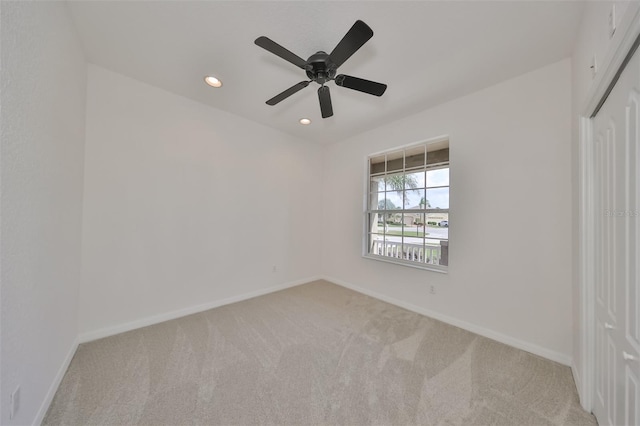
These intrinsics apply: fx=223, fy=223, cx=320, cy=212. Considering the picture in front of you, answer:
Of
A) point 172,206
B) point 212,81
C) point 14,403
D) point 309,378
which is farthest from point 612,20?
point 172,206

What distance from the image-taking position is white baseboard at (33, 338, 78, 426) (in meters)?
1.34

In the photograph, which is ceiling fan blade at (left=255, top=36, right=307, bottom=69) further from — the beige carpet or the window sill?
the window sill

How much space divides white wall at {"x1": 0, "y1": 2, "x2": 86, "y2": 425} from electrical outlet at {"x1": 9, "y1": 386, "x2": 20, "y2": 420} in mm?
35

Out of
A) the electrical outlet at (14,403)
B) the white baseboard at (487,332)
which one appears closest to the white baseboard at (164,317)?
the electrical outlet at (14,403)

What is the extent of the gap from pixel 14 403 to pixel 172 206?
1.95 m

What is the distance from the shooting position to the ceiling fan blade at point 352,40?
1269 millimetres

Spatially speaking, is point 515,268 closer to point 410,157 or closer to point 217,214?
point 410,157

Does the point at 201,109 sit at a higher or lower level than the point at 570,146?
higher

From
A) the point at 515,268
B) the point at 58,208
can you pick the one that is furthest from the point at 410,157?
the point at 58,208

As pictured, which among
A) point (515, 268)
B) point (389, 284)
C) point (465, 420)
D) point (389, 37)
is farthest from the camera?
point (389, 284)

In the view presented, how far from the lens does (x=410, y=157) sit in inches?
130

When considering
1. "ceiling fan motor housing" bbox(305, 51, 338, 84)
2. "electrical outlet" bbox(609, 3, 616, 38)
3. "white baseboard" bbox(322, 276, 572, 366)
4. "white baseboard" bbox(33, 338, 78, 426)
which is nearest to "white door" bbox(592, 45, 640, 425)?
"electrical outlet" bbox(609, 3, 616, 38)

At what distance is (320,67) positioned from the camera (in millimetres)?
1739

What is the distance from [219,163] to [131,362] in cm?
231
